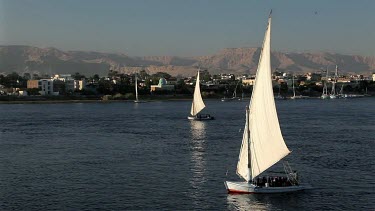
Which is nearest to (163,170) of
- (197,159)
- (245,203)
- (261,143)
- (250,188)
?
(197,159)

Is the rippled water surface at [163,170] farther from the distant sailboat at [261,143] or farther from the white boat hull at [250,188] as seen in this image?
the distant sailboat at [261,143]

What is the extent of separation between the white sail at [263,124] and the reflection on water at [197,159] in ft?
16.4

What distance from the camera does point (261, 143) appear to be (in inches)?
1574

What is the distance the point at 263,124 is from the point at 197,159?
19.1 meters

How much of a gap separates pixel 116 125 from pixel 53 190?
63124 mm

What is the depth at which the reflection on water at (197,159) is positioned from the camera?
4509cm

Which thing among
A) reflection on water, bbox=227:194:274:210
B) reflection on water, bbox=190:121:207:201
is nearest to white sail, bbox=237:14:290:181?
reflection on water, bbox=227:194:274:210

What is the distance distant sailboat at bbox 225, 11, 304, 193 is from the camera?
3881 cm

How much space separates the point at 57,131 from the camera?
93.6 meters

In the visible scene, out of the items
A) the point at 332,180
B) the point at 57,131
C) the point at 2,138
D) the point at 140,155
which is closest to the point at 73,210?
the point at 332,180

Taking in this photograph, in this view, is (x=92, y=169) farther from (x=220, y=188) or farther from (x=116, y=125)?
(x=116, y=125)

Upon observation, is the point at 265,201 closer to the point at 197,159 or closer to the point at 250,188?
the point at 250,188

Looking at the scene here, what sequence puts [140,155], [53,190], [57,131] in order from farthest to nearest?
1. [57,131]
2. [140,155]
3. [53,190]

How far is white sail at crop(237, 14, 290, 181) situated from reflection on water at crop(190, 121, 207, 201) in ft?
16.4
